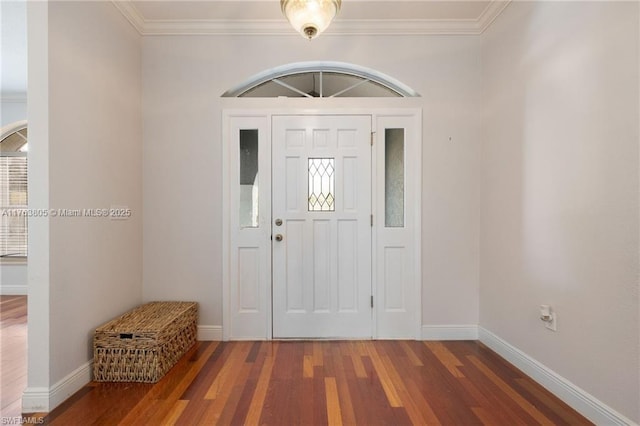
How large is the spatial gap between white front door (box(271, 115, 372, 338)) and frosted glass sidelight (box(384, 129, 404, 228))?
179 millimetres

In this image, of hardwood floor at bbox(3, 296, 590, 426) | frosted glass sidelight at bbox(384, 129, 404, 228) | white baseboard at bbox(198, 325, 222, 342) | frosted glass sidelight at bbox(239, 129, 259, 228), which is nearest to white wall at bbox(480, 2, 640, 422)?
hardwood floor at bbox(3, 296, 590, 426)

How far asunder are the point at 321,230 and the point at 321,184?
44 cm

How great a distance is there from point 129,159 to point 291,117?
1.48m

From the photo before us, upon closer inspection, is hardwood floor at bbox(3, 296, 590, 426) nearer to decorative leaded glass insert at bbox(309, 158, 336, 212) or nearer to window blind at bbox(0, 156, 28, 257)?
decorative leaded glass insert at bbox(309, 158, 336, 212)

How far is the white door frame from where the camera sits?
2.87 m

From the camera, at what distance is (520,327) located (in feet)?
7.63

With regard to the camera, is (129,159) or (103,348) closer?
(103,348)

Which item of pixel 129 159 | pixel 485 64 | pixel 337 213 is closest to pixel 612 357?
pixel 337 213

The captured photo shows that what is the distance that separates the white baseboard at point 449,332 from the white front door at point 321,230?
0.54 metres

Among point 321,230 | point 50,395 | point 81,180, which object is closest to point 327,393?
point 321,230

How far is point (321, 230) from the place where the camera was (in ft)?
9.55

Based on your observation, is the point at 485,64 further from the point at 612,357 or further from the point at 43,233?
the point at 43,233

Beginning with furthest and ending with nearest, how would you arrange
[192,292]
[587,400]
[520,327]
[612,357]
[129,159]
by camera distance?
[192,292] → [129,159] → [520,327] → [587,400] → [612,357]

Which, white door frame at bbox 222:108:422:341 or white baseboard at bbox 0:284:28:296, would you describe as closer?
white door frame at bbox 222:108:422:341
